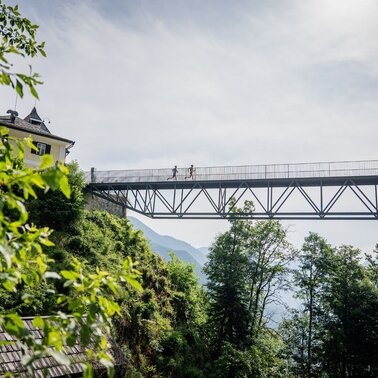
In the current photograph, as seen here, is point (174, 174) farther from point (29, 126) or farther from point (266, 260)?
point (29, 126)

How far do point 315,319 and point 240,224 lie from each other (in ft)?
34.9

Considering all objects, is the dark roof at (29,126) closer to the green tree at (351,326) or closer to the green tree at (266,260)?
the green tree at (266,260)

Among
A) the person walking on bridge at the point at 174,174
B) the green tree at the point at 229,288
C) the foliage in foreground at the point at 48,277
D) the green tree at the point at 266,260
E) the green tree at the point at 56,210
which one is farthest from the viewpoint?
the green tree at the point at 266,260

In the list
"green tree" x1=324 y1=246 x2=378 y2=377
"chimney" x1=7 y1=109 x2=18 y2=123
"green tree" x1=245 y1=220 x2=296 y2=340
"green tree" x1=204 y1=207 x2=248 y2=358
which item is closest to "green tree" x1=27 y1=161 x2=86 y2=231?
"chimney" x1=7 y1=109 x2=18 y2=123

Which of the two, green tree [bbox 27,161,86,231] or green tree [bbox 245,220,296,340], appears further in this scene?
green tree [bbox 245,220,296,340]

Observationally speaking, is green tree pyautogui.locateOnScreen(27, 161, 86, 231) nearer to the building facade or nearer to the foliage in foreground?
the building facade

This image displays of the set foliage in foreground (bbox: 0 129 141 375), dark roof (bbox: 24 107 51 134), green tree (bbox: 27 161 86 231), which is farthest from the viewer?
dark roof (bbox: 24 107 51 134)

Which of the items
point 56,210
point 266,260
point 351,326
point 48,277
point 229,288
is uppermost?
point 56,210

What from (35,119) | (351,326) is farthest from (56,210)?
(351,326)

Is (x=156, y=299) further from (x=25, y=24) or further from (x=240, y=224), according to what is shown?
(x=25, y=24)

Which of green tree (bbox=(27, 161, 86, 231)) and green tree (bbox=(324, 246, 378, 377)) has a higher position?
green tree (bbox=(27, 161, 86, 231))

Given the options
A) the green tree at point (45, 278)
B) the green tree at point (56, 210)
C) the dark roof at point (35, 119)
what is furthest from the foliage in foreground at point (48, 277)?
the dark roof at point (35, 119)

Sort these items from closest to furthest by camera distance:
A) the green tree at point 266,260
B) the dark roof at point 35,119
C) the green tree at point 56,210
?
the green tree at point 56,210 < the green tree at point 266,260 < the dark roof at point 35,119

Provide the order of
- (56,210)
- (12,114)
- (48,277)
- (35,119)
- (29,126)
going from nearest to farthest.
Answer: (48,277) → (56,210) → (12,114) → (29,126) → (35,119)
